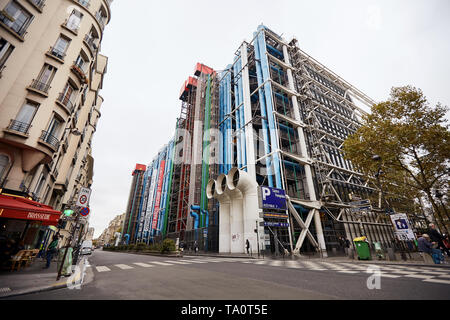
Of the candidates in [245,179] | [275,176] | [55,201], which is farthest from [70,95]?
[275,176]

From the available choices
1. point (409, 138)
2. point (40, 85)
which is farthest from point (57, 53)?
point (409, 138)

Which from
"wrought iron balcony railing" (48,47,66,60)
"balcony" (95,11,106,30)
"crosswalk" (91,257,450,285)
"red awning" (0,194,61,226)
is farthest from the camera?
"balcony" (95,11,106,30)

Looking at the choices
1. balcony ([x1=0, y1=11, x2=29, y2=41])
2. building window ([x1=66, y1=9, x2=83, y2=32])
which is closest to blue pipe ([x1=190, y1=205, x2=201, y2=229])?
building window ([x1=66, y1=9, x2=83, y2=32])

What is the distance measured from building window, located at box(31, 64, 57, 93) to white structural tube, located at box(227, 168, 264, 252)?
1704 centimetres

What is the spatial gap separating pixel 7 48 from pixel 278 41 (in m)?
33.6

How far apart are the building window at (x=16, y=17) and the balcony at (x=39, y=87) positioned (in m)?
2.94

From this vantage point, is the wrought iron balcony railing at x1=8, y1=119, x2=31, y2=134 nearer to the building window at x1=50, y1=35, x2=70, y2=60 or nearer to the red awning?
the red awning

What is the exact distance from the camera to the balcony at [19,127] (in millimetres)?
9953

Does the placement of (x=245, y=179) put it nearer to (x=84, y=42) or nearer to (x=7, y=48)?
(x=84, y=42)

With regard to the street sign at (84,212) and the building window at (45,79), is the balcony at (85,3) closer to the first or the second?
the building window at (45,79)

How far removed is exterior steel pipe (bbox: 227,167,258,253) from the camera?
20000 mm

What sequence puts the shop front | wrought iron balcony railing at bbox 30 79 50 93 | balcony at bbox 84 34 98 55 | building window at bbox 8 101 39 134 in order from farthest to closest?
balcony at bbox 84 34 98 55, wrought iron balcony railing at bbox 30 79 50 93, building window at bbox 8 101 39 134, the shop front

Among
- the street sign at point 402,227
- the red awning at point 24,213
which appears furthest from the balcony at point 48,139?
the street sign at point 402,227
